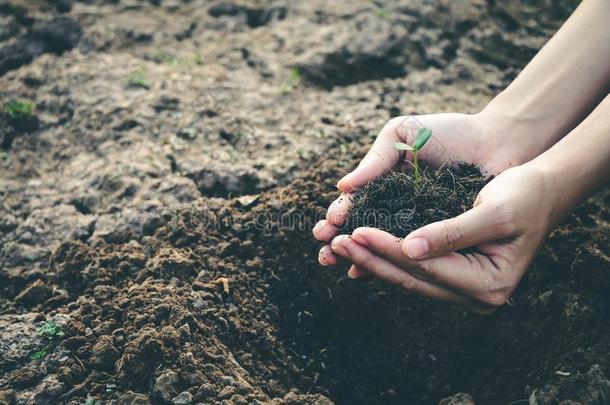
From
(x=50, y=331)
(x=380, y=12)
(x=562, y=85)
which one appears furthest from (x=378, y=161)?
(x=380, y=12)

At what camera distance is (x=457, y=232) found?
1614 millimetres

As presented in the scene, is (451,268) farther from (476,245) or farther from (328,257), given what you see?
(328,257)

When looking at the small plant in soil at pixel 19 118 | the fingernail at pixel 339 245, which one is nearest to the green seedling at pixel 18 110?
the small plant in soil at pixel 19 118

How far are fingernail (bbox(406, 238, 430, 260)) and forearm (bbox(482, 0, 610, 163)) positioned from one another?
Result: 84 centimetres

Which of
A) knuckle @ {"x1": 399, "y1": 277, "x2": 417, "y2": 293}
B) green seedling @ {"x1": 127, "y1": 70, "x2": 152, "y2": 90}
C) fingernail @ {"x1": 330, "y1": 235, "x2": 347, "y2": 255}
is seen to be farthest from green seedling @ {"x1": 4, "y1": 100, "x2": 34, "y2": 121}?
knuckle @ {"x1": 399, "y1": 277, "x2": 417, "y2": 293}

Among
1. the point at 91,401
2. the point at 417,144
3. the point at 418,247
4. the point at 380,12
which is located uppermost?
the point at 380,12

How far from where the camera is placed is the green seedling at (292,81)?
305cm

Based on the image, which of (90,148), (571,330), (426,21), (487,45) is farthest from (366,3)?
(571,330)

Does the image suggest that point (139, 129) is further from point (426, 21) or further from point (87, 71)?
point (426, 21)

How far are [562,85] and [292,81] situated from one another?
4.94 feet

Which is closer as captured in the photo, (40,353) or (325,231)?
(40,353)

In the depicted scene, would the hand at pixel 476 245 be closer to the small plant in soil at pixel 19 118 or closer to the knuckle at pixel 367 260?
the knuckle at pixel 367 260

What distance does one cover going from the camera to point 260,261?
2182 millimetres

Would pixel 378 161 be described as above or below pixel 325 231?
above
